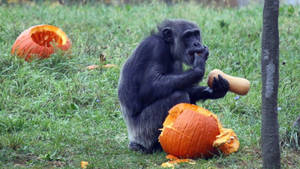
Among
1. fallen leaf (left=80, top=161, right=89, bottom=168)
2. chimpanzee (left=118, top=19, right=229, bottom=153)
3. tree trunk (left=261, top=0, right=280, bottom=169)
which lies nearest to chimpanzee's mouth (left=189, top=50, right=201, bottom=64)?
chimpanzee (left=118, top=19, right=229, bottom=153)

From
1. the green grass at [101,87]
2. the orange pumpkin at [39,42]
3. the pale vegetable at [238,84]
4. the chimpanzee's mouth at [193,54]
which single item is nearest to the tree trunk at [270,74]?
the green grass at [101,87]

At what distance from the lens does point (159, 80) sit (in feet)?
17.3

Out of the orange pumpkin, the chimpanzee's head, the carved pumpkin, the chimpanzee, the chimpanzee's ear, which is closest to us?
the carved pumpkin

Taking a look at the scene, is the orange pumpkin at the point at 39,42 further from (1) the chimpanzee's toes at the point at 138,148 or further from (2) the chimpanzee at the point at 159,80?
(1) the chimpanzee's toes at the point at 138,148

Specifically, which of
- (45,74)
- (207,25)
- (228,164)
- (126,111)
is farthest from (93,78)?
(228,164)

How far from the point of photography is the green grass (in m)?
5.16

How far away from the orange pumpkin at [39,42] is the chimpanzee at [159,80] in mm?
2936

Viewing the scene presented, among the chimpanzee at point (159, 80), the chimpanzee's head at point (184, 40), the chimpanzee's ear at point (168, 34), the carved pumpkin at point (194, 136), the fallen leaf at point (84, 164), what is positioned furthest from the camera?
the chimpanzee's ear at point (168, 34)

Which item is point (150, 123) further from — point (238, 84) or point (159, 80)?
point (238, 84)

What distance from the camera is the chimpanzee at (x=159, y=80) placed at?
17.4 ft

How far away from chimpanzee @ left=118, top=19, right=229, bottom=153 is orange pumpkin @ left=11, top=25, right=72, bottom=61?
2.94 metres

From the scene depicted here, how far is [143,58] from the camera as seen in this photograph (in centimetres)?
541

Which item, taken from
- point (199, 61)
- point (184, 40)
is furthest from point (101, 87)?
point (199, 61)

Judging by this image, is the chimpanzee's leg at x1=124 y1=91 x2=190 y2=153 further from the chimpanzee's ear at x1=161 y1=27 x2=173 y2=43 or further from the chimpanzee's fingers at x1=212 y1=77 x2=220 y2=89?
the chimpanzee's ear at x1=161 y1=27 x2=173 y2=43
